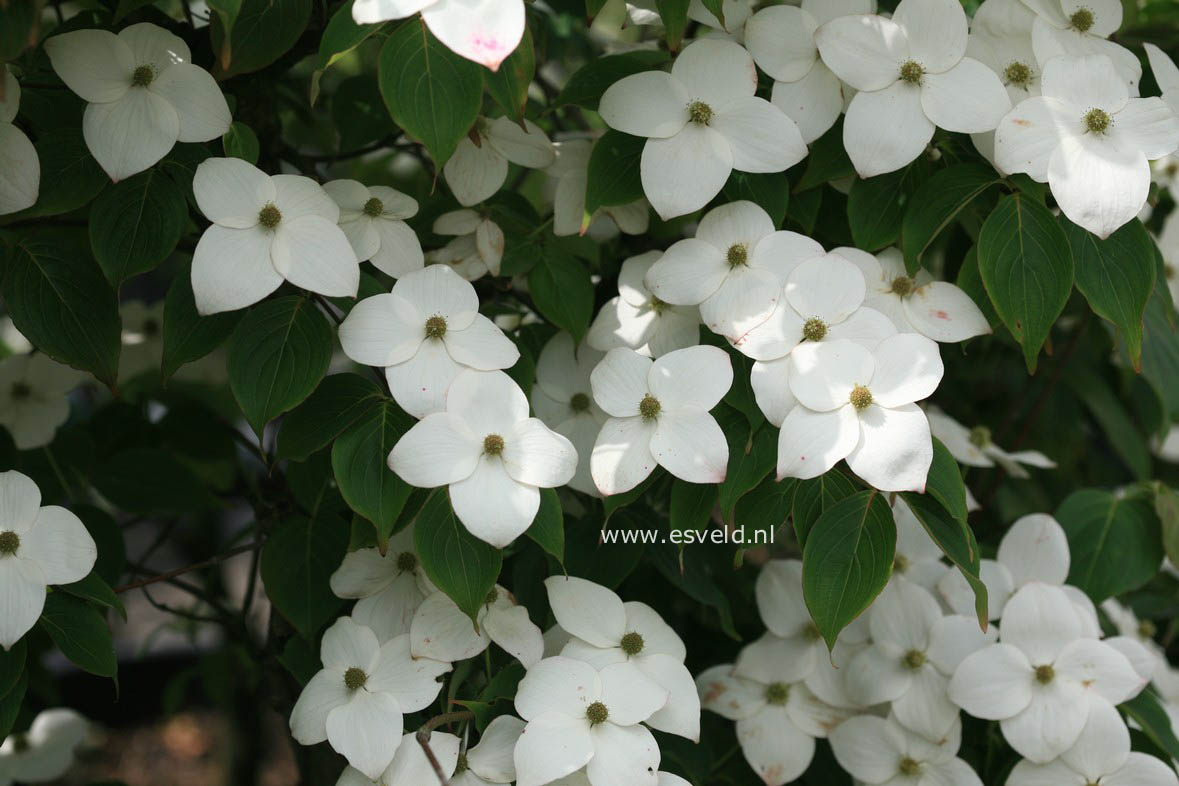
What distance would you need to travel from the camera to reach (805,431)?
72cm

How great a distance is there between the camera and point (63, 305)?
2.57 feet

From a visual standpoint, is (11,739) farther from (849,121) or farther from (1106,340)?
(1106,340)

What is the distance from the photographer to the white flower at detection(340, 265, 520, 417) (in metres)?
0.73

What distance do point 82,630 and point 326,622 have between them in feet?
0.61

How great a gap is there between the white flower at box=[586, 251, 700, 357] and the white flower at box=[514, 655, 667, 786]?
0.24 meters

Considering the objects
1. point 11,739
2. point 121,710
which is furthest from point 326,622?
point 121,710

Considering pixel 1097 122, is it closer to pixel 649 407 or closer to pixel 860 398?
pixel 860 398

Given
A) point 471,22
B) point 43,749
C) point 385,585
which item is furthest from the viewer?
point 43,749

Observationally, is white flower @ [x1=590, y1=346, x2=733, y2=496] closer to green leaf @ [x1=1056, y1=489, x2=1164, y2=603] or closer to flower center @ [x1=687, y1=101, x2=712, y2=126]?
flower center @ [x1=687, y1=101, x2=712, y2=126]

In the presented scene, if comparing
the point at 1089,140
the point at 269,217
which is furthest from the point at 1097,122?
the point at 269,217

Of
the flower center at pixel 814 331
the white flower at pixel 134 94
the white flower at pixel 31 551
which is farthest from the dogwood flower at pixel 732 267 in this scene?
the white flower at pixel 31 551

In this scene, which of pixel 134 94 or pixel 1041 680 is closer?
pixel 134 94

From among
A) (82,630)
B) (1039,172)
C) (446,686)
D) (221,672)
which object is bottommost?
(221,672)

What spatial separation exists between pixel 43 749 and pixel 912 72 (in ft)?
3.95
